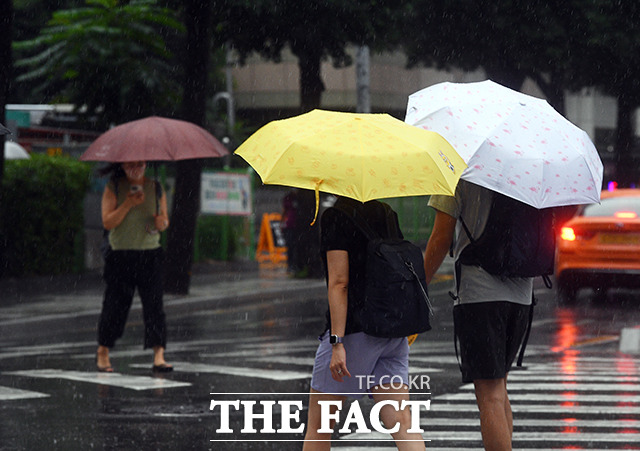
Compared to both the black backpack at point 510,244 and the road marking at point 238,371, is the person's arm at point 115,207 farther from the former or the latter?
the black backpack at point 510,244

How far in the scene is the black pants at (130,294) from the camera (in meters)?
9.76

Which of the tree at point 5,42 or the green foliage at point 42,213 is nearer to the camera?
the tree at point 5,42

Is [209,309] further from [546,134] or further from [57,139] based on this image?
[57,139]

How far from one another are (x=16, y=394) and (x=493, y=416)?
14.4 ft

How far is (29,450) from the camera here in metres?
6.68

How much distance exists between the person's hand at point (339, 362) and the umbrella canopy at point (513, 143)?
0.95 metres

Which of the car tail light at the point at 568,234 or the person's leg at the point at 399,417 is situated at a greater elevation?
the person's leg at the point at 399,417

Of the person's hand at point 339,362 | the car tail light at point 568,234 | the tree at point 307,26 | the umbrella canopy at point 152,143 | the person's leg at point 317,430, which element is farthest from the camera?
the tree at point 307,26

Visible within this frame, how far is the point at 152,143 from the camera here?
1009cm

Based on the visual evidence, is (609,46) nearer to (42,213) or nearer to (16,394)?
(42,213)

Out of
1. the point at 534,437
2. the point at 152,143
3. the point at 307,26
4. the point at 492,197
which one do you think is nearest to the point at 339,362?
the point at 492,197

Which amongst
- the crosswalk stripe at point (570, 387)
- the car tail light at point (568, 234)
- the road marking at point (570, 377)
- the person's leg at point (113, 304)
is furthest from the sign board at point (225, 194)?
the crosswalk stripe at point (570, 387)

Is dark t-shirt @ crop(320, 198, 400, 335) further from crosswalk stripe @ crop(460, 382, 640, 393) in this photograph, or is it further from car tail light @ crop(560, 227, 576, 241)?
car tail light @ crop(560, 227, 576, 241)

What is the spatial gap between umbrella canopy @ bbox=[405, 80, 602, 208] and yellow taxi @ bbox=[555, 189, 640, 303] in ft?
35.4
